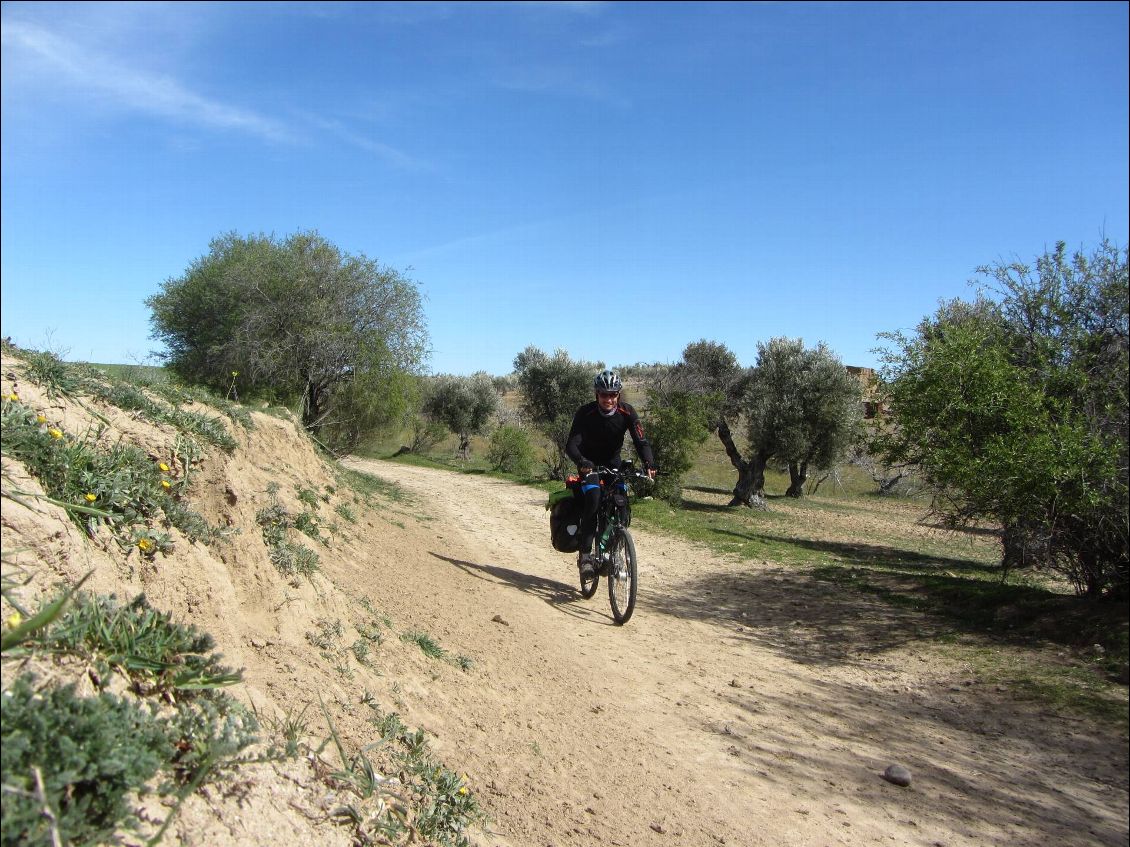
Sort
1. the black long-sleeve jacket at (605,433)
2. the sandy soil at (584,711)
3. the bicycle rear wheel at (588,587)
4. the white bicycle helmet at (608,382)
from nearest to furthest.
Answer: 1. the sandy soil at (584,711)
2. the white bicycle helmet at (608,382)
3. the black long-sleeve jacket at (605,433)
4. the bicycle rear wheel at (588,587)

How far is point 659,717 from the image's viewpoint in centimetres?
454

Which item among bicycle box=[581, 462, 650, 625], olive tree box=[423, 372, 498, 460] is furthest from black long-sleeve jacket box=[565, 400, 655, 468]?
olive tree box=[423, 372, 498, 460]

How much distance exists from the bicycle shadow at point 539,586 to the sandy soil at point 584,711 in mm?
357

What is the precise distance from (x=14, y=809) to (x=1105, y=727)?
523 cm

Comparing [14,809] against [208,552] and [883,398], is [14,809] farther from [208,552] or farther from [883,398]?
[883,398]

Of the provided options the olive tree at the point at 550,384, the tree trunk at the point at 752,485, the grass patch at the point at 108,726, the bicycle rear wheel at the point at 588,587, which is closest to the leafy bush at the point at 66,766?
the grass patch at the point at 108,726

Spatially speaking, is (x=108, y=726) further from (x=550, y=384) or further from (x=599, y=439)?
(x=550, y=384)

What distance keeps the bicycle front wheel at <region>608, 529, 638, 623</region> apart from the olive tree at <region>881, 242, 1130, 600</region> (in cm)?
318

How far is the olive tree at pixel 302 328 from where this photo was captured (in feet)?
55.3

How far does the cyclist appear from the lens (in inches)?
276

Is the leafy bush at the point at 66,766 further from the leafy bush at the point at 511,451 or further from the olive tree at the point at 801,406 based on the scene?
the leafy bush at the point at 511,451

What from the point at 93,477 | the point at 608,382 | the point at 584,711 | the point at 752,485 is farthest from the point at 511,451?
the point at 93,477

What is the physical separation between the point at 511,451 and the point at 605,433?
66.5 ft

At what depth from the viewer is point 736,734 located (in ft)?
14.4
